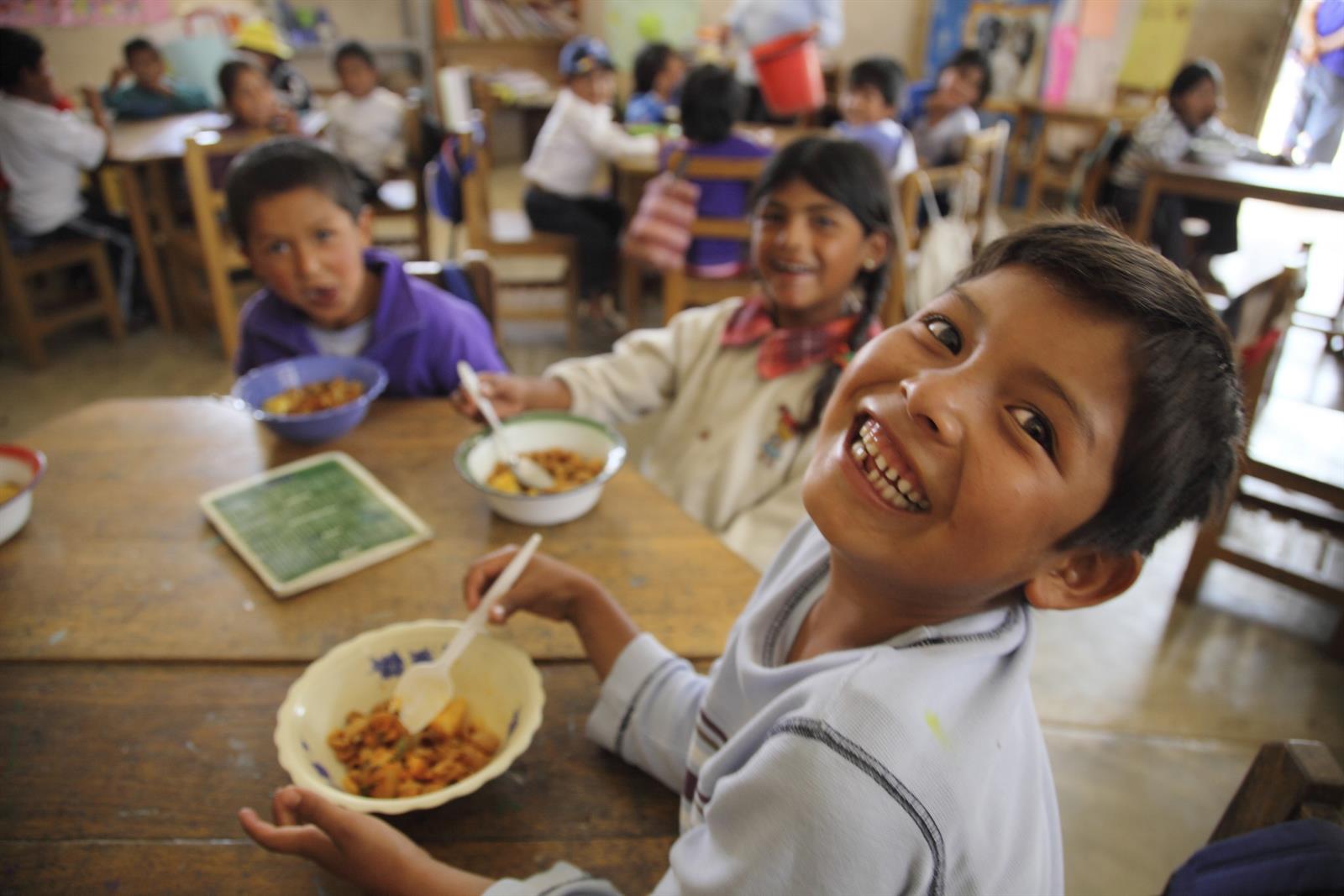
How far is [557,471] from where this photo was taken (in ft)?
3.75

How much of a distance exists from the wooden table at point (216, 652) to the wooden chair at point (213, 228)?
1600 mm

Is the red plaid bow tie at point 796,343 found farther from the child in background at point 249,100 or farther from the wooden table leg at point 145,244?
the wooden table leg at point 145,244

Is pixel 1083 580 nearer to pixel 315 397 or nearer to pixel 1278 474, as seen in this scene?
pixel 315 397

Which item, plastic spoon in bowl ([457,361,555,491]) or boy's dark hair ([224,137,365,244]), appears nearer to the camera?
plastic spoon in bowl ([457,361,555,491])

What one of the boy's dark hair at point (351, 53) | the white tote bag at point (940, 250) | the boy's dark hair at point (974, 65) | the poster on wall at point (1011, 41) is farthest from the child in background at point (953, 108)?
the boy's dark hair at point (351, 53)

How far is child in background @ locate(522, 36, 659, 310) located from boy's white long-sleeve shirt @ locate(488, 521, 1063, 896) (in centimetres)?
309

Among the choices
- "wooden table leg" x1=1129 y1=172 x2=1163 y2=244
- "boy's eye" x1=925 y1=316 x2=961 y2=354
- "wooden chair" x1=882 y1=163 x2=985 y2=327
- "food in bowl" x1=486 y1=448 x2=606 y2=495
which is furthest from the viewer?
"wooden table leg" x1=1129 y1=172 x2=1163 y2=244

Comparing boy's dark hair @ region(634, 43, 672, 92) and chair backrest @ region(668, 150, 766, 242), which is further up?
boy's dark hair @ region(634, 43, 672, 92)

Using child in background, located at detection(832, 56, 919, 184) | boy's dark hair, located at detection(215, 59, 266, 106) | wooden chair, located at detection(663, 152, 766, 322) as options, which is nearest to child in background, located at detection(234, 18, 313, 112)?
boy's dark hair, located at detection(215, 59, 266, 106)

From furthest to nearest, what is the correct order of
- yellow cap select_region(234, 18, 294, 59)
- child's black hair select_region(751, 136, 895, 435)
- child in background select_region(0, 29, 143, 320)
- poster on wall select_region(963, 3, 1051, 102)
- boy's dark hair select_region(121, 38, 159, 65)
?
poster on wall select_region(963, 3, 1051, 102) → yellow cap select_region(234, 18, 294, 59) → boy's dark hair select_region(121, 38, 159, 65) → child in background select_region(0, 29, 143, 320) → child's black hair select_region(751, 136, 895, 435)

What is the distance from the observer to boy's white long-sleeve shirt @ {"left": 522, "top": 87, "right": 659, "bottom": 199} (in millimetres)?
3473

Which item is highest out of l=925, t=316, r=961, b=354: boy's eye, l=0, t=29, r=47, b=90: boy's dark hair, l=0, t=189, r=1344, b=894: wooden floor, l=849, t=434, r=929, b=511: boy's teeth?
l=0, t=29, r=47, b=90: boy's dark hair

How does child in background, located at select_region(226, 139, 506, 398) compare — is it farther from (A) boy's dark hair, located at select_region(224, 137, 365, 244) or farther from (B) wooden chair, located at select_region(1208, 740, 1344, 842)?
(B) wooden chair, located at select_region(1208, 740, 1344, 842)

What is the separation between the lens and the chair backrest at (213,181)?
8.67ft
